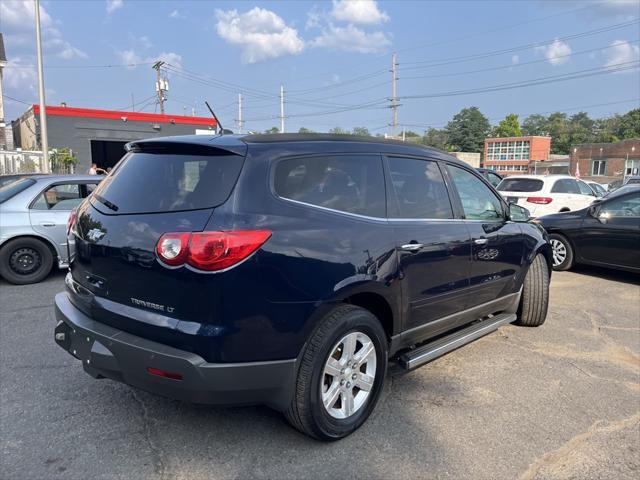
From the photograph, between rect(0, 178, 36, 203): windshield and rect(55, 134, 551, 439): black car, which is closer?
rect(55, 134, 551, 439): black car

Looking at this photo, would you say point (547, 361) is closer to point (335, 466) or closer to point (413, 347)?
point (413, 347)

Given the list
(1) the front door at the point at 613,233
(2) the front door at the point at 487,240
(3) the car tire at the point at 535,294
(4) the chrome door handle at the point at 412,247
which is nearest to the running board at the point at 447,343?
(2) the front door at the point at 487,240

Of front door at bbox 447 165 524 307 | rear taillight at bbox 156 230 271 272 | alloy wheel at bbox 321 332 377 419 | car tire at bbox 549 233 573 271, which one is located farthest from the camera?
car tire at bbox 549 233 573 271

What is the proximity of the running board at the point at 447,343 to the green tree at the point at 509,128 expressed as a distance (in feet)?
419

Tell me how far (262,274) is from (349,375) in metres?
0.94

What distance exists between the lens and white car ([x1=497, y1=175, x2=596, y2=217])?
12.6 m

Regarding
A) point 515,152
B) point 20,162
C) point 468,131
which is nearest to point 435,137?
point 468,131

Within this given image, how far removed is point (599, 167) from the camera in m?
61.4

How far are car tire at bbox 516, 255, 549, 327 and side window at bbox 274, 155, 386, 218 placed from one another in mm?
2561

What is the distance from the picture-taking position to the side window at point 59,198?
272 inches

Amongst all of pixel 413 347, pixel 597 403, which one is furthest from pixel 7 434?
pixel 597 403

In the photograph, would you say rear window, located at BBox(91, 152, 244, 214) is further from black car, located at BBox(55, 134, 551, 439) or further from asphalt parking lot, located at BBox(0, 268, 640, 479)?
asphalt parking lot, located at BBox(0, 268, 640, 479)

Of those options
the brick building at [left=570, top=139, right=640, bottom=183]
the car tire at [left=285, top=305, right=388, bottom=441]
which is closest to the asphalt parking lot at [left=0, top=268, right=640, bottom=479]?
the car tire at [left=285, top=305, right=388, bottom=441]

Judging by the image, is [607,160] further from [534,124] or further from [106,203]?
[534,124]
